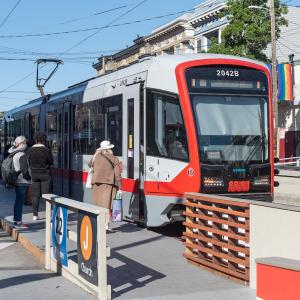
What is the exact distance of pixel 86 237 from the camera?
21.5 ft

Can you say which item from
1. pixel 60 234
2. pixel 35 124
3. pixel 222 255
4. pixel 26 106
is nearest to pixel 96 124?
pixel 60 234

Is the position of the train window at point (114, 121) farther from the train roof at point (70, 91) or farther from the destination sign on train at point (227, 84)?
the train roof at point (70, 91)

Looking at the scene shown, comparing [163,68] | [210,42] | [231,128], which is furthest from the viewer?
[210,42]

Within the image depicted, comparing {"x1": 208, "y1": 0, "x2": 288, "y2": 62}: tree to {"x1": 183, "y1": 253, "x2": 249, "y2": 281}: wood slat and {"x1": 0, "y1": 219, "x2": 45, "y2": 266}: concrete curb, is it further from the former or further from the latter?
{"x1": 183, "y1": 253, "x2": 249, "y2": 281}: wood slat

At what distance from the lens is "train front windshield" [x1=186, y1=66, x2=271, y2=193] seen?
1093 cm

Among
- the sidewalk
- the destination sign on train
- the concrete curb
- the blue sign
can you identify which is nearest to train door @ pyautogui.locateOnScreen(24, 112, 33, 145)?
the concrete curb

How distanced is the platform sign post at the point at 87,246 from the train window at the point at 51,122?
12100mm

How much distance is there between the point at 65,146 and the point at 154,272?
32.2ft

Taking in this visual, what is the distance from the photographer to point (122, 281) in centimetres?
736

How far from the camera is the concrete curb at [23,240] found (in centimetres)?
897

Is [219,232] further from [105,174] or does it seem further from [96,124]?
[96,124]

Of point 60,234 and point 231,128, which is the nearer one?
point 60,234

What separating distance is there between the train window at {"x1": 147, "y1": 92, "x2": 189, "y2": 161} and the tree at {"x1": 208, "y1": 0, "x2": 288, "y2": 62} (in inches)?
869

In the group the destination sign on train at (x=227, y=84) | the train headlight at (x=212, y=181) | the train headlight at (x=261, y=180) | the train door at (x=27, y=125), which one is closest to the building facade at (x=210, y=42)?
the train door at (x=27, y=125)
